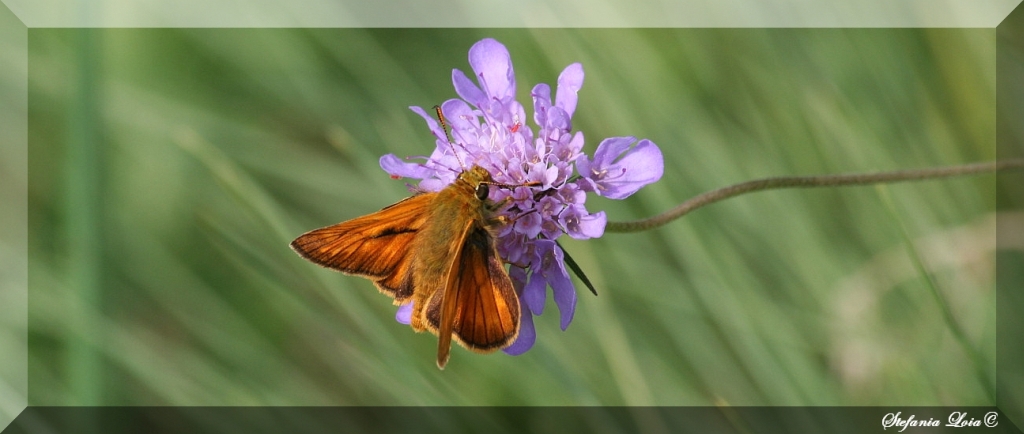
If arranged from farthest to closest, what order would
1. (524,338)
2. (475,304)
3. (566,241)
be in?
(566,241) < (524,338) < (475,304)

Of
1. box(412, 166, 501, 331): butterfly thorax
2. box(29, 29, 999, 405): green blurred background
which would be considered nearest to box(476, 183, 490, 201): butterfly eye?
box(412, 166, 501, 331): butterfly thorax

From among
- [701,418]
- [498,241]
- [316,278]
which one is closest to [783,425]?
[701,418]

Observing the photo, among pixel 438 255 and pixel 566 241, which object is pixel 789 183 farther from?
pixel 566 241

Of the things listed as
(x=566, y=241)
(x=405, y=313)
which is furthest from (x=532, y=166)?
(x=566, y=241)

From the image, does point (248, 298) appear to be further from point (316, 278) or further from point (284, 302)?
point (316, 278)

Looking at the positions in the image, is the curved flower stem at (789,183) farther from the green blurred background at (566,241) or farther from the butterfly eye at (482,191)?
the green blurred background at (566,241)

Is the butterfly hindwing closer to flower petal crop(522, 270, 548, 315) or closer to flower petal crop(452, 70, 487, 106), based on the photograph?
flower petal crop(522, 270, 548, 315)
